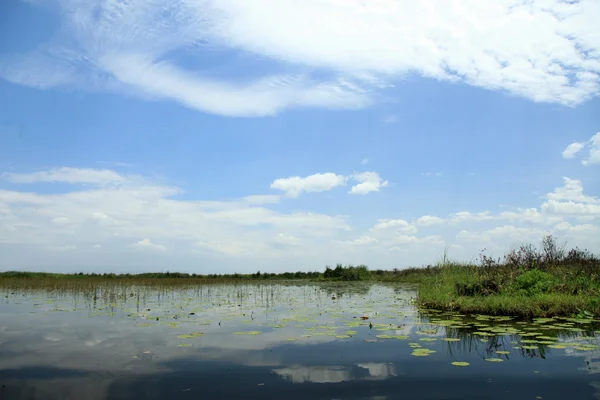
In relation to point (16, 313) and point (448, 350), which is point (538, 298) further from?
point (16, 313)

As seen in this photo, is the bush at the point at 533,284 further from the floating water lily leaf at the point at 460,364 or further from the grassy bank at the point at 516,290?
the floating water lily leaf at the point at 460,364

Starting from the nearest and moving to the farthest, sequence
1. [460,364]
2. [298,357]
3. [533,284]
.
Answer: [460,364] < [298,357] < [533,284]

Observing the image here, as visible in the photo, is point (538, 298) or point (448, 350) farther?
point (538, 298)

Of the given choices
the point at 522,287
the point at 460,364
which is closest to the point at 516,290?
the point at 522,287

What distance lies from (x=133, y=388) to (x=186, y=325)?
16.3 ft

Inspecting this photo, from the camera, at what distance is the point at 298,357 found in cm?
721

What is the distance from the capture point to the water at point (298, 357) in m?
5.51

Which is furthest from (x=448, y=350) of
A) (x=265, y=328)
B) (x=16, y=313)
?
(x=16, y=313)

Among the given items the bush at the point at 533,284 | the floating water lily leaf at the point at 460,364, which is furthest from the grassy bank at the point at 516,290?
the floating water lily leaf at the point at 460,364

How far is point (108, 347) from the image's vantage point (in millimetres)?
8109

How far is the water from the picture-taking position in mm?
5512

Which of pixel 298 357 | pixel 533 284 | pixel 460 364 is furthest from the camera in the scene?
pixel 533 284

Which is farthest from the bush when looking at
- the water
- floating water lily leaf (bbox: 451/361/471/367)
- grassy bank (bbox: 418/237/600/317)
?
floating water lily leaf (bbox: 451/361/471/367)

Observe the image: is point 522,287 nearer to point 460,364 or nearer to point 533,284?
point 533,284
